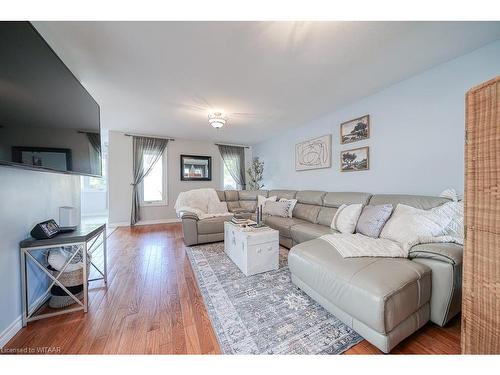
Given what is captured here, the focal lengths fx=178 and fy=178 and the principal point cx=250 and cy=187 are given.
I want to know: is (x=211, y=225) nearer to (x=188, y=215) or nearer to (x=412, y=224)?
(x=188, y=215)

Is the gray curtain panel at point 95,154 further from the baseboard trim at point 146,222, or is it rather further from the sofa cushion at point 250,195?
the baseboard trim at point 146,222

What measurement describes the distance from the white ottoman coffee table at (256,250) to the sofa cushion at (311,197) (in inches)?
53.2

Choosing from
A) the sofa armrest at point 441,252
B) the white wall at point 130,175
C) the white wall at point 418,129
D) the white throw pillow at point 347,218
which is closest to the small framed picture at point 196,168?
the white wall at point 130,175

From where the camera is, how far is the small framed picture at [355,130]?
261 cm

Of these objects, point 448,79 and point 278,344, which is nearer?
point 278,344

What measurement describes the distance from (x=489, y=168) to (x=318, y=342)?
1.25 metres

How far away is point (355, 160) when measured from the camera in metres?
2.77

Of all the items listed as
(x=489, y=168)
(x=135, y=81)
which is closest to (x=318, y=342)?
(x=489, y=168)

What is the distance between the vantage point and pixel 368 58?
1.76 metres

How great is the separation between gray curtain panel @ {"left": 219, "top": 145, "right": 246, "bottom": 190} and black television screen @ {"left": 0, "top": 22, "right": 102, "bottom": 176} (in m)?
3.88

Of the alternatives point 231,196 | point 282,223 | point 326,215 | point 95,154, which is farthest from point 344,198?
point 95,154

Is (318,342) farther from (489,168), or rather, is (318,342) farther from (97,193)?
(97,193)

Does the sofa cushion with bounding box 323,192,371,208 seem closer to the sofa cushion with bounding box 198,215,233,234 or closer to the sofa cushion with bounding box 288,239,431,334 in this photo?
the sofa cushion with bounding box 288,239,431,334

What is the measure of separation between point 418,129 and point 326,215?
151 cm
